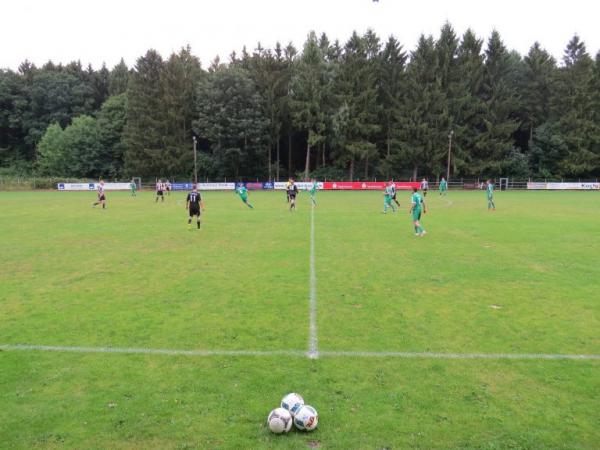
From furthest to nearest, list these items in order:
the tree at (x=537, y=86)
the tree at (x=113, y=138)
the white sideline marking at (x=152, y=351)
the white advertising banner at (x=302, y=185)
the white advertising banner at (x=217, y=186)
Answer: the tree at (x=113, y=138) → the tree at (x=537, y=86) → the white advertising banner at (x=217, y=186) → the white advertising banner at (x=302, y=185) → the white sideline marking at (x=152, y=351)

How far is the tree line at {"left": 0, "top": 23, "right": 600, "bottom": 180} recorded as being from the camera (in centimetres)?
6806

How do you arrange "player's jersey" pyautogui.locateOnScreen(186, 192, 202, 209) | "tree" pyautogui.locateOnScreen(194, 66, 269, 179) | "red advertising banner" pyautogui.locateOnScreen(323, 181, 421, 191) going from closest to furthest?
"player's jersey" pyautogui.locateOnScreen(186, 192, 202, 209) < "red advertising banner" pyautogui.locateOnScreen(323, 181, 421, 191) < "tree" pyautogui.locateOnScreen(194, 66, 269, 179)

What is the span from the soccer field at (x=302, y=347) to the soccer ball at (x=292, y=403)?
0.90 feet

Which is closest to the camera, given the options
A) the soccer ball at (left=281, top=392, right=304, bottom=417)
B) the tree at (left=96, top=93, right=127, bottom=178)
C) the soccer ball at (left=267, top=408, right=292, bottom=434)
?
the soccer ball at (left=267, top=408, right=292, bottom=434)

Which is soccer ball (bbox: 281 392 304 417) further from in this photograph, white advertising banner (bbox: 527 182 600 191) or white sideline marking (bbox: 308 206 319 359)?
white advertising banner (bbox: 527 182 600 191)

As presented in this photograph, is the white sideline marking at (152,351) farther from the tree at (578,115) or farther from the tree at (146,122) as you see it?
the tree at (578,115)

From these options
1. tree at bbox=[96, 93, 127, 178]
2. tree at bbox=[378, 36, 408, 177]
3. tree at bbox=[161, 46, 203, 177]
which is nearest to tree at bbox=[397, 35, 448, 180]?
tree at bbox=[378, 36, 408, 177]

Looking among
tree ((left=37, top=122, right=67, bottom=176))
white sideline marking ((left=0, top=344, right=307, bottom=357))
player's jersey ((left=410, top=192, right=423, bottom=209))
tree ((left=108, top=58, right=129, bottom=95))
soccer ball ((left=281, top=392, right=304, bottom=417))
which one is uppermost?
tree ((left=108, top=58, right=129, bottom=95))

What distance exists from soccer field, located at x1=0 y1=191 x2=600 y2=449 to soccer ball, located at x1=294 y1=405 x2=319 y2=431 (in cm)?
8

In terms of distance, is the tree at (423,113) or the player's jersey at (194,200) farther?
the tree at (423,113)

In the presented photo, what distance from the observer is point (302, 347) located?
6766 mm

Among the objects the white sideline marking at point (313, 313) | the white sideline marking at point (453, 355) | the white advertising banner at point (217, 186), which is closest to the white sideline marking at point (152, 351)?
the white sideline marking at point (313, 313)

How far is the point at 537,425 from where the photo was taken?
15.5ft

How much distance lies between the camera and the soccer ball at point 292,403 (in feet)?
15.7
